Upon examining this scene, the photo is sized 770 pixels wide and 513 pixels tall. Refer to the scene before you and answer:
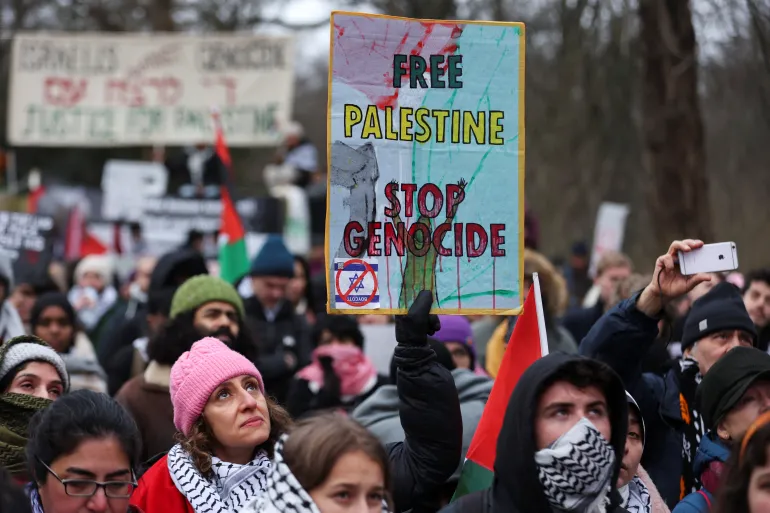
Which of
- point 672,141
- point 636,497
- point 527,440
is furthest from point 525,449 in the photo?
point 672,141

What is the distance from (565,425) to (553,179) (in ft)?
65.8

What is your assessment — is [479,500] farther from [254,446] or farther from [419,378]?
[254,446]

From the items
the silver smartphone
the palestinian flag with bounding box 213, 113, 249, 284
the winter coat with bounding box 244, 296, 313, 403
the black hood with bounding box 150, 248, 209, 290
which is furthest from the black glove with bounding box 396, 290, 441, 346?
the palestinian flag with bounding box 213, 113, 249, 284

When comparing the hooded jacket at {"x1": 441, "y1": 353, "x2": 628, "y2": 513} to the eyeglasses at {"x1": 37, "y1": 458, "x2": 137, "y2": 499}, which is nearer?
the hooded jacket at {"x1": 441, "y1": 353, "x2": 628, "y2": 513}

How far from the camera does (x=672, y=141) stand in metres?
10.2

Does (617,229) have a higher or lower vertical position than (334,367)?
higher

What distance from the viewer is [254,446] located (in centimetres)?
420

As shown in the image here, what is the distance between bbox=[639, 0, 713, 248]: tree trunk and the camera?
32.8 feet

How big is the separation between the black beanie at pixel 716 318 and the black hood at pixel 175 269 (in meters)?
3.32

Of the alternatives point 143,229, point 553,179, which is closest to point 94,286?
point 143,229

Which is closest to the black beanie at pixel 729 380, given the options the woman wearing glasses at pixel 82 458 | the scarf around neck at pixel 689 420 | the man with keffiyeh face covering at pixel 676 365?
the man with keffiyeh face covering at pixel 676 365

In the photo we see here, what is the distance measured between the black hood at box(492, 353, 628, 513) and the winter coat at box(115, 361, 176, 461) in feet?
6.96

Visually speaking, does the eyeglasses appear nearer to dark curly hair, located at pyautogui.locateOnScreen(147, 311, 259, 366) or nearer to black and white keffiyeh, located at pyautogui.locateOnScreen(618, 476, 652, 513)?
black and white keffiyeh, located at pyautogui.locateOnScreen(618, 476, 652, 513)

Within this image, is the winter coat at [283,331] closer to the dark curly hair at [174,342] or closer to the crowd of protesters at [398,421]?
the crowd of protesters at [398,421]
